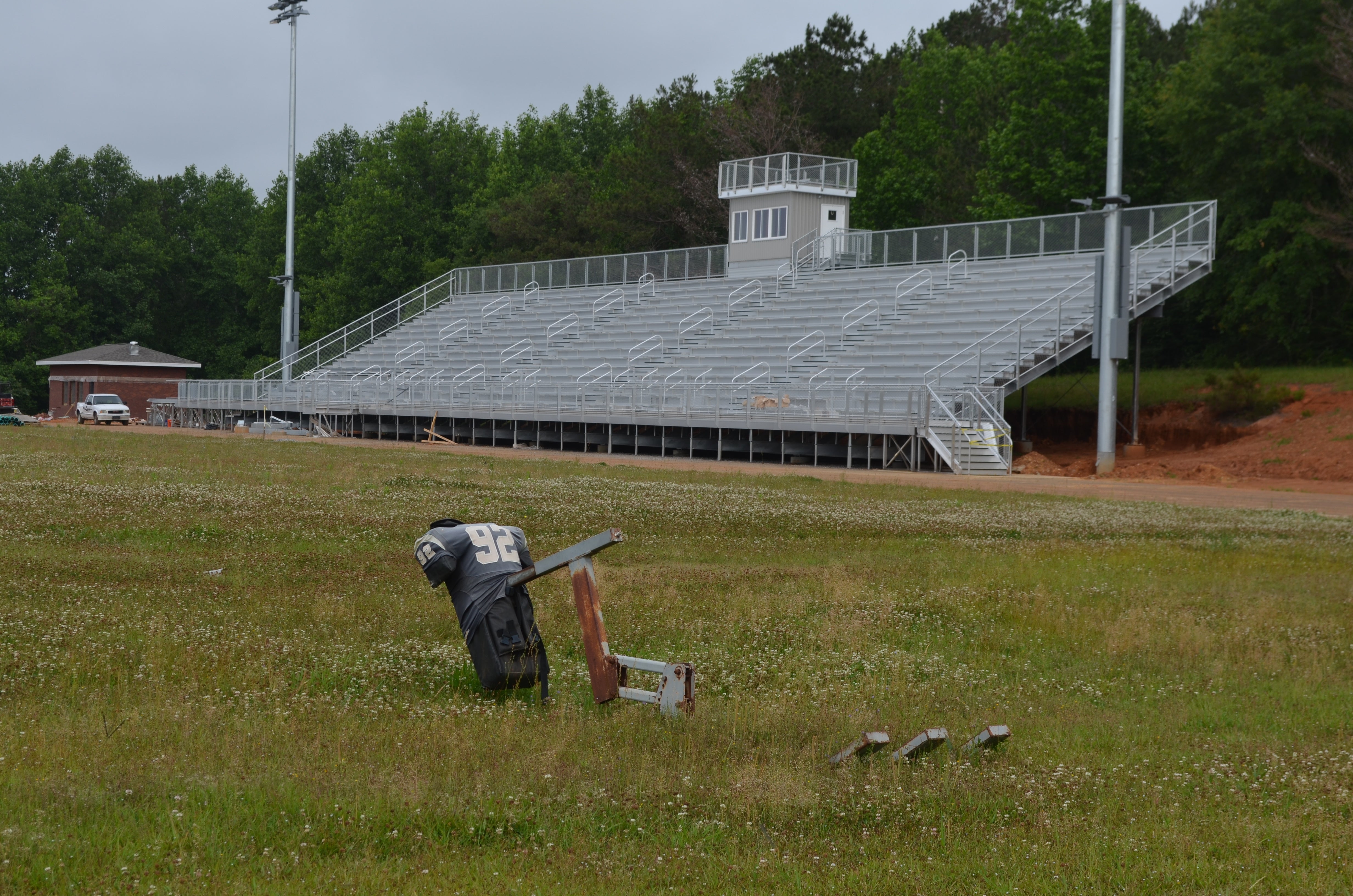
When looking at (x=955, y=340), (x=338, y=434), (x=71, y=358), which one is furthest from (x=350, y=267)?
(x=955, y=340)

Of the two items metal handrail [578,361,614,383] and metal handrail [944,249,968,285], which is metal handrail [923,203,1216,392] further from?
metal handrail [578,361,614,383]

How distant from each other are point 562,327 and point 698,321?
7.95 meters

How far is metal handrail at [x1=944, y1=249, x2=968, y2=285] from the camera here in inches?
1832

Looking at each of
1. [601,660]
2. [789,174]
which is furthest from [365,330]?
[601,660]

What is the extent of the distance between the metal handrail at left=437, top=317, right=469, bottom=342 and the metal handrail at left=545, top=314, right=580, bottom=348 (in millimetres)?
5716

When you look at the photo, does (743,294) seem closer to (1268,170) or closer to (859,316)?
(859,316)

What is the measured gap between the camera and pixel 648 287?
5934 centimetres

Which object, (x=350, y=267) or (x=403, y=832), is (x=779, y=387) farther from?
(x=350, y=267)

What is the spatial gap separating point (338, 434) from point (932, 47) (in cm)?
4225

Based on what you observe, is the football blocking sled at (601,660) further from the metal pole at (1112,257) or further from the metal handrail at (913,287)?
the metal handrail at (913,287)

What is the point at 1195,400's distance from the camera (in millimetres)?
43344

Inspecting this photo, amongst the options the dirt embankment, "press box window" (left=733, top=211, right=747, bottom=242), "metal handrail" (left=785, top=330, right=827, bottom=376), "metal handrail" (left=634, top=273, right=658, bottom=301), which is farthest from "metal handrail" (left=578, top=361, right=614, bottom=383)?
the dirt embankment

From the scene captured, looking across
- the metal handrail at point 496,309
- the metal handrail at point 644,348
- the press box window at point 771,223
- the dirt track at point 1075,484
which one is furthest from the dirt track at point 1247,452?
the metal handrail at point 496,309

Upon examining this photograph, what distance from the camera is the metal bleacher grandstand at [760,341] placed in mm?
37781
